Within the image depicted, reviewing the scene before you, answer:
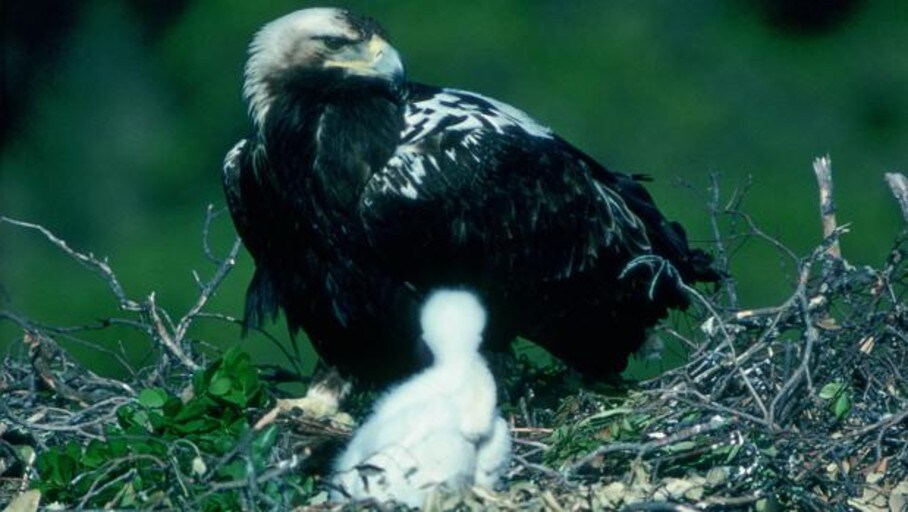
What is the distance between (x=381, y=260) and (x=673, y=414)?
30.2 inches

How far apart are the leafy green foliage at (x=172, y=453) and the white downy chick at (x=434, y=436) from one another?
16cm

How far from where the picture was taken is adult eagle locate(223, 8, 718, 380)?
4473 mm

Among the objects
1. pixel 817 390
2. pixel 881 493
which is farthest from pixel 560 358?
pixel 881 493

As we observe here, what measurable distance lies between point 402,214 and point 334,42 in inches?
17.2

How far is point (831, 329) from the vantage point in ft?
14.6

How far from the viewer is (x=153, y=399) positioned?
414 cm

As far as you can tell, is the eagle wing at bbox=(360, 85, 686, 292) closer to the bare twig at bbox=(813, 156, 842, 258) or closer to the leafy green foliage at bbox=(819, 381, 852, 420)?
the bare twig at bbox=(813, 156, 842, 258)

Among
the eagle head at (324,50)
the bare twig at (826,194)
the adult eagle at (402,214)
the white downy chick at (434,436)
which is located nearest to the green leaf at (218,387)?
the white downy chick at (434,436)

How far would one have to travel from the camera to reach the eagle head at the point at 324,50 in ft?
14.9

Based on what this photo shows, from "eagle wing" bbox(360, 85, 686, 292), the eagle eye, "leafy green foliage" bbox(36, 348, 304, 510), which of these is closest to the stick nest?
"leafy green foliage" bbox(36, 348, 304, 510)

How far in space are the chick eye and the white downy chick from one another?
2.51 ft

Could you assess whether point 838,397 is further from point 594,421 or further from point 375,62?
point 375,62

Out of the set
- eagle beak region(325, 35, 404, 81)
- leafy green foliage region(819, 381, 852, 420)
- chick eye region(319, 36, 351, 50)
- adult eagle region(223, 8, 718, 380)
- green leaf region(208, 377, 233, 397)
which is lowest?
green leaf region(208, 377, 233, 397)

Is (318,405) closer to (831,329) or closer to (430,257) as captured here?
(430,257)
